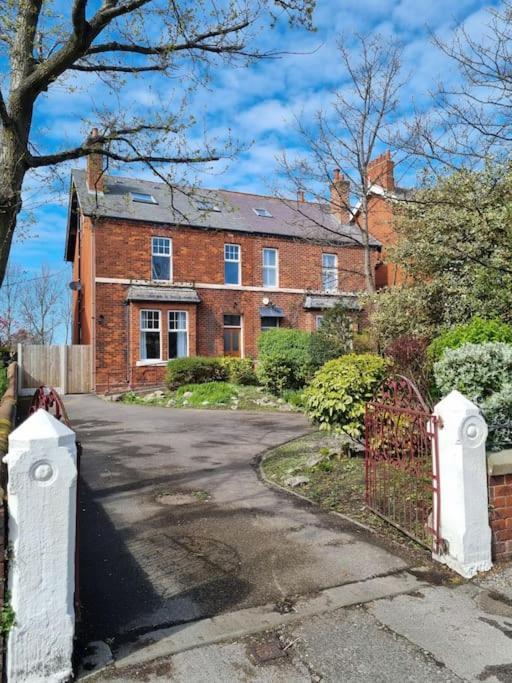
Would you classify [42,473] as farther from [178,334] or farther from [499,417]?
[178,334]

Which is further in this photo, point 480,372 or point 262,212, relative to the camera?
point 262,212

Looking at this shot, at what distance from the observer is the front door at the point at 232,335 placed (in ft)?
71.2

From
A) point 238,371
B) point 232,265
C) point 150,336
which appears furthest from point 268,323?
point 150,336

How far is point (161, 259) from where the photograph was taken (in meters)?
20.6

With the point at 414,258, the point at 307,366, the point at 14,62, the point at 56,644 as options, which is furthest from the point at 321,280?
the point at 56,644

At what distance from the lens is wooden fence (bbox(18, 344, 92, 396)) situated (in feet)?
64.8

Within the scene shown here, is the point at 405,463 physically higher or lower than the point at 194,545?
higher

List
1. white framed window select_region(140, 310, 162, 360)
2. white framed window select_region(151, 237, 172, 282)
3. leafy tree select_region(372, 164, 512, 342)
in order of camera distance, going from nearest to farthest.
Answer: leafy tree select_region(372, 164, 512, 342) < white framed window select_region(140, 310, 162, 360) < white framed window select_region(151, 237, 172, 282)

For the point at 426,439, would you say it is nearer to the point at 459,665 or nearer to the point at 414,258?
the point at 459,665

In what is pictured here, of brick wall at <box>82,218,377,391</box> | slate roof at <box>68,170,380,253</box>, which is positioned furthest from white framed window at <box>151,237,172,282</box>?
slate roof at <box>68,170,380,253</box>

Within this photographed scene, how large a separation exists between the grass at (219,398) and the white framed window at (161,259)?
16.8 feet

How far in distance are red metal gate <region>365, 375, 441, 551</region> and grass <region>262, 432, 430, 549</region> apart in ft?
0.44

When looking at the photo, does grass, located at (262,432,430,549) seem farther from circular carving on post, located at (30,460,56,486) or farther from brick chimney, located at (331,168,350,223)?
brick chimney, located at (331,168,350,223)

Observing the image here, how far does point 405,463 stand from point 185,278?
1712 centimetres
